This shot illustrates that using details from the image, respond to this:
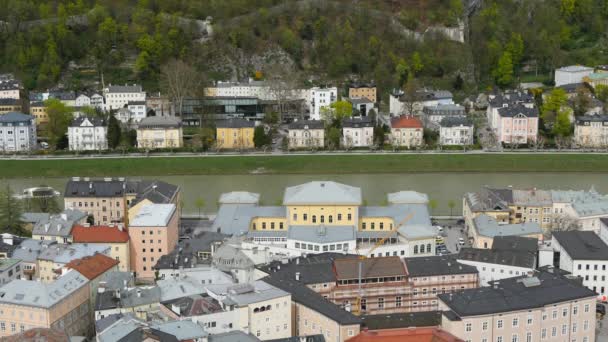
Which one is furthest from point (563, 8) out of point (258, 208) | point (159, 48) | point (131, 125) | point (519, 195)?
point (258, 208)

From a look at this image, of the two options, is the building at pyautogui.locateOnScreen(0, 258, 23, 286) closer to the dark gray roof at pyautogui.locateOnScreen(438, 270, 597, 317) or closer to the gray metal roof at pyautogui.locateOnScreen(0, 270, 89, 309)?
the gray metal roof at pyautogui.locateOnScreen(0, 270, 89, 309)

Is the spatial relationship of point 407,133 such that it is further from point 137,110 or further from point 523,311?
point 523,311

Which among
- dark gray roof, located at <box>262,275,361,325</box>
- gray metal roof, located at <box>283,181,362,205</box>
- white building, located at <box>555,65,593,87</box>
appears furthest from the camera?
white building, located at <box>555,65,593,87</box>

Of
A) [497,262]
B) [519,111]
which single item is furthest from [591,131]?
[497,262]

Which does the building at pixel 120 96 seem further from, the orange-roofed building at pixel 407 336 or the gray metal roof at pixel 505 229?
the orange-roofed building at pixel 407 336

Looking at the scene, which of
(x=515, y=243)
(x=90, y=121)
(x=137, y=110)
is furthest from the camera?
(x=137, y=110)

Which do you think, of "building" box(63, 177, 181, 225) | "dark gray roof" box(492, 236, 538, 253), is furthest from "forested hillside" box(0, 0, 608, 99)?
"dark gray roof" box(492, 236, 538, 253)

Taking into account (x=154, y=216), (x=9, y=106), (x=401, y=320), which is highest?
(x=9, y=106)
